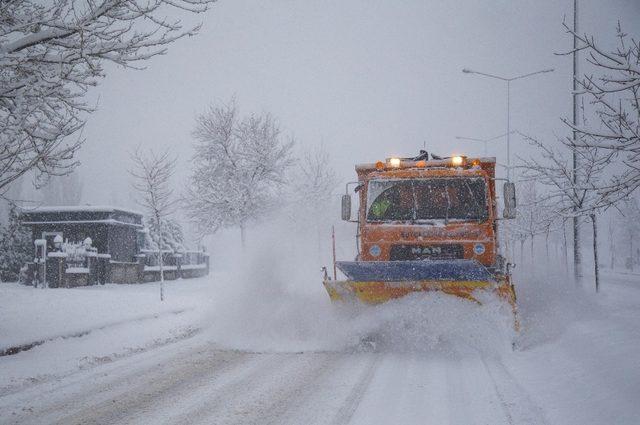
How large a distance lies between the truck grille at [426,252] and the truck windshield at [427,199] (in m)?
0.60

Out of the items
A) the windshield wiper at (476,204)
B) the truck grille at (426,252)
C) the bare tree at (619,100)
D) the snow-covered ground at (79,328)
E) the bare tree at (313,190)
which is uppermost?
the bare tree at (313,190)

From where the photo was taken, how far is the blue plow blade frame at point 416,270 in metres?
6.39

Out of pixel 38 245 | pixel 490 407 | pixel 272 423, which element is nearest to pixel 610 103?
pixel 490 407

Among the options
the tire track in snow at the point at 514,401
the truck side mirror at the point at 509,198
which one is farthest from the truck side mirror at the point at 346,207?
the tire track in snow at the point at 514,401

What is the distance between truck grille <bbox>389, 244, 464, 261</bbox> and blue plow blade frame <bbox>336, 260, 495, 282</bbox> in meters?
1.04

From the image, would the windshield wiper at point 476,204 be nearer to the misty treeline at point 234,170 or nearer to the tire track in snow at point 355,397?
the tire track in snow at point 355,397

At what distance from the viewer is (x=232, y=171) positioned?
22125 mm

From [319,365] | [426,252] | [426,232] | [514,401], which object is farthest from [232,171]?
[514,401]

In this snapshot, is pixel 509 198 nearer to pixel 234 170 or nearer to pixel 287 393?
pixel 287 393

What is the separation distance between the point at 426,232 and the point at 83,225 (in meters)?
19.1

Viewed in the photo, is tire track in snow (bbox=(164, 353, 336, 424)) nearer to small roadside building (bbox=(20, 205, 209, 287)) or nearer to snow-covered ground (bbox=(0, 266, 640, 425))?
snow-covered ground (bbox=(0, 266, 640, 425))

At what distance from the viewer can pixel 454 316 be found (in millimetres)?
6766

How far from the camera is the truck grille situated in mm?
7605

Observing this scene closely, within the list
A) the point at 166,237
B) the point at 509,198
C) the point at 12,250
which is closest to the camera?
the point at 509,198
